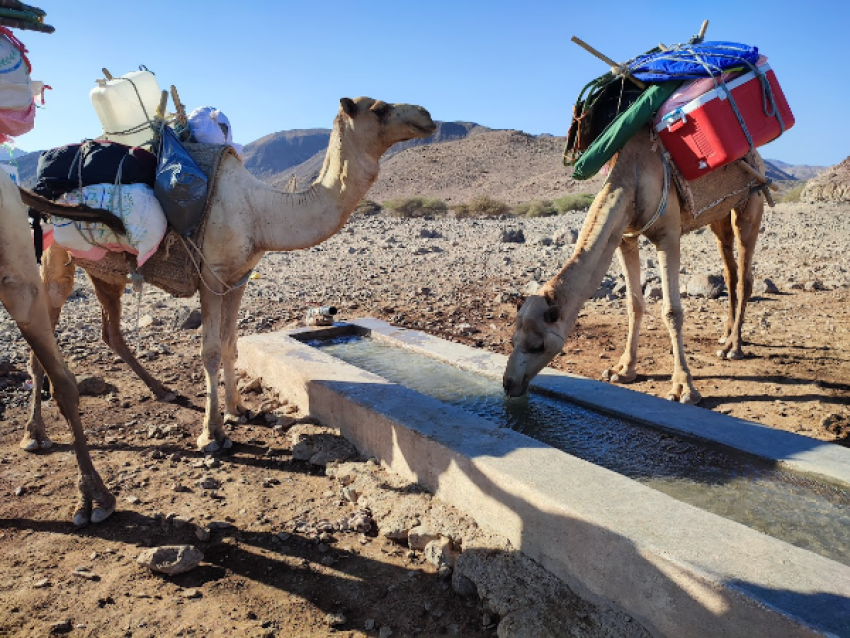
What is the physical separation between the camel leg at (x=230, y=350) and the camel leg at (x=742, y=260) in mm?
4702

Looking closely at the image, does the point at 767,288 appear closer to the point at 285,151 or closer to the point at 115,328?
the point at 115,328

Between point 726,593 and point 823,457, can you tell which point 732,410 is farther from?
point 726,593

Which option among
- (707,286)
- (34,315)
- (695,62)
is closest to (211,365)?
(34,315)

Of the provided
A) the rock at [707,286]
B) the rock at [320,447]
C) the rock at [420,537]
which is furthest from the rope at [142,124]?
the rock at [707,286]

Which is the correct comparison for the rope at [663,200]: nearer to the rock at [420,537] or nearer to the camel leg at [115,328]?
the rock at [420,537]

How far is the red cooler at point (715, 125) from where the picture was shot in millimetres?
4512

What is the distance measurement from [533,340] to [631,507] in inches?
55.7

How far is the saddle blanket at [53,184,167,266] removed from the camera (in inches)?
149

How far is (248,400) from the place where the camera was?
523 centimetres

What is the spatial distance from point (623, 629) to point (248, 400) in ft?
12.3

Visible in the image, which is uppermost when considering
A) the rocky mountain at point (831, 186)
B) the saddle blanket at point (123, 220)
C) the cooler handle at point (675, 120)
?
the rocky mountain at point (831, 186)

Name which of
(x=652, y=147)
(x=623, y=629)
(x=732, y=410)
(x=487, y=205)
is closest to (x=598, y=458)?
(x=623, y=629)

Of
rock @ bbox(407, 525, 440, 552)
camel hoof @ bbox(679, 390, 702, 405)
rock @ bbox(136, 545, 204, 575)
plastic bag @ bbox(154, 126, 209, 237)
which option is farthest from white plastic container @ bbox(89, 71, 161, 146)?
camel hoof @ bbox(679, 390, 702, 405)

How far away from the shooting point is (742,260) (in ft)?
20.7
